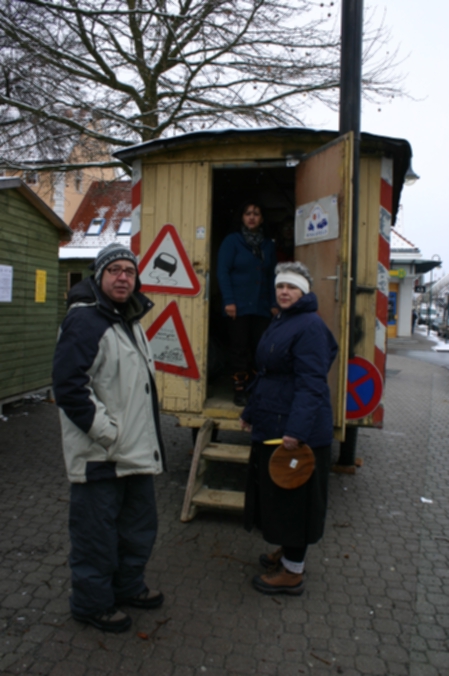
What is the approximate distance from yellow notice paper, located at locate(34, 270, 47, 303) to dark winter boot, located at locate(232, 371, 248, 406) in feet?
15.2

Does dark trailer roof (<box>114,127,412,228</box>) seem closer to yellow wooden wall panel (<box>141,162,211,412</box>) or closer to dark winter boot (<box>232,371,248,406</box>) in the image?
yellow wooden wall panel (<box>141,162,211,412</box>)

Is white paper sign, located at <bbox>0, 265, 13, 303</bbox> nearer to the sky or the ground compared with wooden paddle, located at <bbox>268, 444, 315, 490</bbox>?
nearer to the sky

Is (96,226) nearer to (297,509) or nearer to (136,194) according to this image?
(136,194)

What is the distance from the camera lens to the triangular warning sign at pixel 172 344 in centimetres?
468

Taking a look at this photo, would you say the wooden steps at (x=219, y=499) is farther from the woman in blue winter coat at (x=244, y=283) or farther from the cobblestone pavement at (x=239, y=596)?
the woman in blue winter coat at (x=244, y=283)

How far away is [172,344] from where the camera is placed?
4.70 metres

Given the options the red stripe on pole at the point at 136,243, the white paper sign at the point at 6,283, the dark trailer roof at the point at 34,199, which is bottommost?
the white paper sign at the point at 6,283

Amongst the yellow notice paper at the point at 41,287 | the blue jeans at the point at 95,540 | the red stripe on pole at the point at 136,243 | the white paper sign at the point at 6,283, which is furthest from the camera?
the yellow notice paper at the point at 41,287

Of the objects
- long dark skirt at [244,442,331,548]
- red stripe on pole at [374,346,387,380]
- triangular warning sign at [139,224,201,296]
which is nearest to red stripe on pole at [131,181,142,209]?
triangular warning sign at [139,224,201,296]

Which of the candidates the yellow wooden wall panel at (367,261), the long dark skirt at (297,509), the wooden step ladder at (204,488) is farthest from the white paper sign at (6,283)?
the long dark skirt at (297,509)

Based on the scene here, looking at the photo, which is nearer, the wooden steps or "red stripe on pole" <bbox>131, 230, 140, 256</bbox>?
the wooden steps

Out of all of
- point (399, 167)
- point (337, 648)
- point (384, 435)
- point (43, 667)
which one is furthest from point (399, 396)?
point (43, 667)

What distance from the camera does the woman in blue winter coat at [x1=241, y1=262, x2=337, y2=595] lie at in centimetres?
299

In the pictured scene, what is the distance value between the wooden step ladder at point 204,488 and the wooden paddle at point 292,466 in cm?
107
